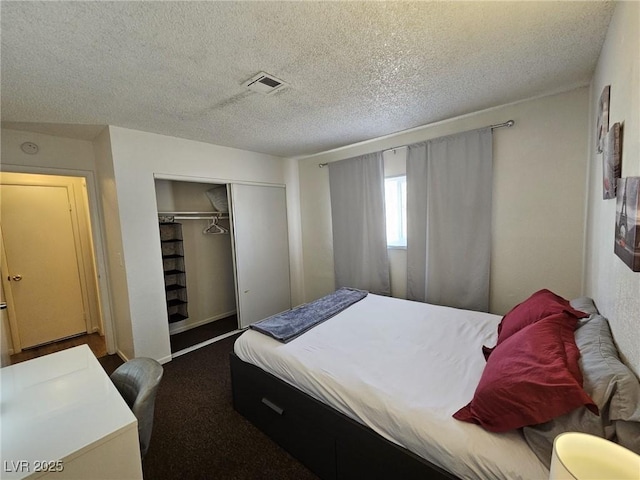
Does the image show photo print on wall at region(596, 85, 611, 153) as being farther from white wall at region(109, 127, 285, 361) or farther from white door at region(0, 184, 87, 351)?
white door at region(0, 184, 87, 351)

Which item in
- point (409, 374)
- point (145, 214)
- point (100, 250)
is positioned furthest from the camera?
point (100, 250)

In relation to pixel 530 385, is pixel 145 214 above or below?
above

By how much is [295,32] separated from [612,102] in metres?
1.71

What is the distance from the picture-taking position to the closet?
357cm

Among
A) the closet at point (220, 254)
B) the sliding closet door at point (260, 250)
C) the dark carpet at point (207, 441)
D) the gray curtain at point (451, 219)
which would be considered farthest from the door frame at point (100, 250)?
the gray curtain at point (451, 219)

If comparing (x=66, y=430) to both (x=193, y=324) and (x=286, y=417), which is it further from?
(x=193, y=324)

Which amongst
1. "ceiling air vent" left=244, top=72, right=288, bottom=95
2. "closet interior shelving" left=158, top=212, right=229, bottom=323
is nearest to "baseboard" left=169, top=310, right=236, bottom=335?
"closet interior shelving" left=158, top=212, right=229, bottom=323

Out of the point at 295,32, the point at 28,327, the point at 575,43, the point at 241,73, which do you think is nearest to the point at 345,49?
the point at 295,32

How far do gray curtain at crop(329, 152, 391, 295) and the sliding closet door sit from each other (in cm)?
89

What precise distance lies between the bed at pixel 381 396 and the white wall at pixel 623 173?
0.62m

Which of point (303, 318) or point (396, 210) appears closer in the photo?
point (303, 318)

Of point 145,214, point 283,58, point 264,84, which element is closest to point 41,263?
point 145,214

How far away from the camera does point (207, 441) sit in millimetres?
1884

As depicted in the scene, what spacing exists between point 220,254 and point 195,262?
40 cm
